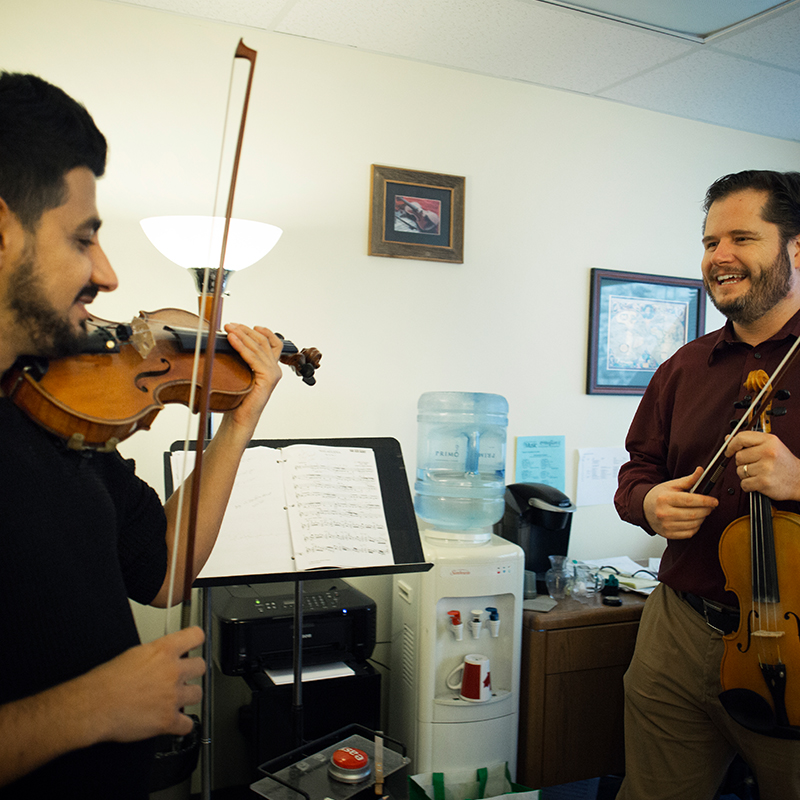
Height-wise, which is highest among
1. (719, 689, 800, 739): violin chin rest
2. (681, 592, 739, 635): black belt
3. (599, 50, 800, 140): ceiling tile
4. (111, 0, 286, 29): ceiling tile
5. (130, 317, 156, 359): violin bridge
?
(599, 50, 800, 140): ceiling tile

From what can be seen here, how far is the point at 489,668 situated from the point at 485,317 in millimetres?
1297

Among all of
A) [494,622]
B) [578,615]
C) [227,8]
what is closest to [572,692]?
[578,615]

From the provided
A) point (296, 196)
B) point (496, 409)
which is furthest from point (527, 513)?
point (296, 196)

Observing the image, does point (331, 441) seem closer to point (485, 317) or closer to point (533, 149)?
point (485, 317)

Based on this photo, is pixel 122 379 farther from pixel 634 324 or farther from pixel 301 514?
pixel 634 324

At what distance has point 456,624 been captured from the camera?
2197 millimetres

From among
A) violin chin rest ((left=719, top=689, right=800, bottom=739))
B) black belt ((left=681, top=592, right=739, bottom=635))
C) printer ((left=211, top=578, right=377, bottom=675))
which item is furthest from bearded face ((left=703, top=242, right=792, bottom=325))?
printer ((left=211, top=578, right=377, bottom=675))

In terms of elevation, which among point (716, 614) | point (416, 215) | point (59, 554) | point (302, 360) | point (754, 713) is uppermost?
point (416, 215)

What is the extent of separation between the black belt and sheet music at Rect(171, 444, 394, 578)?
2.36 ft

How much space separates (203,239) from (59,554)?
1218mm

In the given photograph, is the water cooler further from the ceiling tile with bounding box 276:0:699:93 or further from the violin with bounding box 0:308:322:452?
the ceiling tile with bounding box 276:0:699:93

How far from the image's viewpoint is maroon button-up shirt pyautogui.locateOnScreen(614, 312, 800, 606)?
156 centimetres

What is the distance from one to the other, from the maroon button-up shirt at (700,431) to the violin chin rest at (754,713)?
9.0 inches

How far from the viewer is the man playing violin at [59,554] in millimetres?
744
